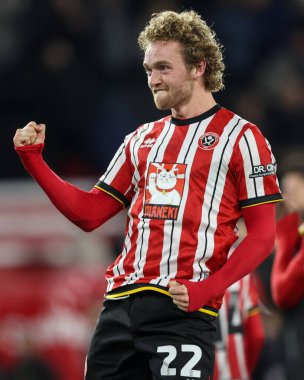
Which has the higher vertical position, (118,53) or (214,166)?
(118,53)

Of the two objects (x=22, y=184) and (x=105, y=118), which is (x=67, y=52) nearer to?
(x=105, y=118)

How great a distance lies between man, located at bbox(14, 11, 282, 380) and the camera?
3791 mm

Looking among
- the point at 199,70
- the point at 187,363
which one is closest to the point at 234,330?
the point at 187,363

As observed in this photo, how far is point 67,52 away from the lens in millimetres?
9719

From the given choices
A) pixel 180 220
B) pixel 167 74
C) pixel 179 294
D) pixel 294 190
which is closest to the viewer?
pixel 179 294

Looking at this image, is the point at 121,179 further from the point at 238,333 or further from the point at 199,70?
the point at 238,333

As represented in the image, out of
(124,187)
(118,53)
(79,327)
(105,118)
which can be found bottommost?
(79,327)

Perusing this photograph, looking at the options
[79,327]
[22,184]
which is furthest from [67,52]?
[79,327]

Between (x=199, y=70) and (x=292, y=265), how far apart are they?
1570 mm

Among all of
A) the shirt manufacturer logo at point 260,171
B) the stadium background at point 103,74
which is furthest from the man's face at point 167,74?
the stadium background at point 103,74

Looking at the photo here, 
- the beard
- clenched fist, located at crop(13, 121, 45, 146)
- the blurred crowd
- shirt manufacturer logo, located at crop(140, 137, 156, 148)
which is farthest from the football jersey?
the blurred crowd

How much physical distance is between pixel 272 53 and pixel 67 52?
73.3 inches

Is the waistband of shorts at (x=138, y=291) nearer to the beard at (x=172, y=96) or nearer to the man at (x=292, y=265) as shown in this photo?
the beard at (x=172, y=96)

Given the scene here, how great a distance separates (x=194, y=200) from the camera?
12.6ft
